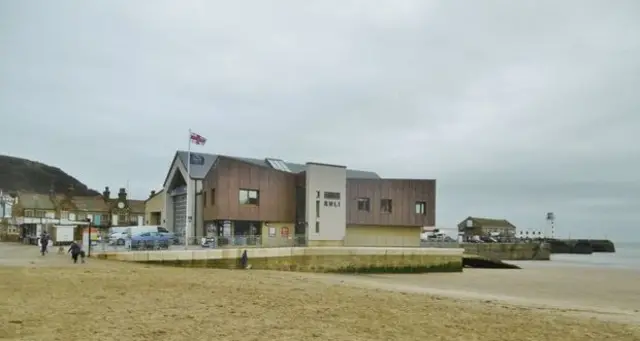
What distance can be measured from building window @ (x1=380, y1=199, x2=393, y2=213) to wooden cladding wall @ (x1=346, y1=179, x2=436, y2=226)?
0.89 ft

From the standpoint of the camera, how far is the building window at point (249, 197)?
199 ft

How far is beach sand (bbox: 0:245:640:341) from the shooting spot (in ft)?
42.7

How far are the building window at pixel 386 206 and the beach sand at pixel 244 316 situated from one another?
45.2 metres

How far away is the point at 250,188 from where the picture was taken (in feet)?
200

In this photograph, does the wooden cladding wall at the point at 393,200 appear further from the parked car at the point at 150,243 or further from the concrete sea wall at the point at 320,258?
the parked car at the point at 150,243

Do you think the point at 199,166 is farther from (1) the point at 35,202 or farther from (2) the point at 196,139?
(1) the point at 35,202

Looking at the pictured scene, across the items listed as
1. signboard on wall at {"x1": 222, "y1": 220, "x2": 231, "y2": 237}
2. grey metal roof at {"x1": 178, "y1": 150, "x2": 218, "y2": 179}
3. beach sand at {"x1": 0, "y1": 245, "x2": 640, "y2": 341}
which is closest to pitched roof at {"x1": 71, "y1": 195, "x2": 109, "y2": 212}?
grey metal roof at {"x1": 178, "y1": 150, "x2": 218, "y2": 179}

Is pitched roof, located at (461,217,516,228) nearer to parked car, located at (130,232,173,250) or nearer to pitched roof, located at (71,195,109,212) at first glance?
pitched roof, located at (71,195,109,212)

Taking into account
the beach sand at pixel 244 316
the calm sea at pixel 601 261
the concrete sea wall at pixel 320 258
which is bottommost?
the calm sea at pixel 601 261

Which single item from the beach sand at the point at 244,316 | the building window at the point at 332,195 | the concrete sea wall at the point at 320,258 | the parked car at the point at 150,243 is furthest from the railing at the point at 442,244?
the beach sand at the point at 244,316

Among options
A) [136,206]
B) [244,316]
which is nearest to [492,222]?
[136,206]

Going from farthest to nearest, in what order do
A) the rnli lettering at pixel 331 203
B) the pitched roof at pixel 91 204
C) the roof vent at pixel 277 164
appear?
the pitched roof at pixel 91 204 < the roof vent at pixel 277 164 < the rnli lettering at pixel 331 203

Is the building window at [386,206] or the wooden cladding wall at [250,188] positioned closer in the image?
the wooden cladding wall at [250,188]

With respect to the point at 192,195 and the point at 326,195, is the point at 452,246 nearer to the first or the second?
the point at 326,195
